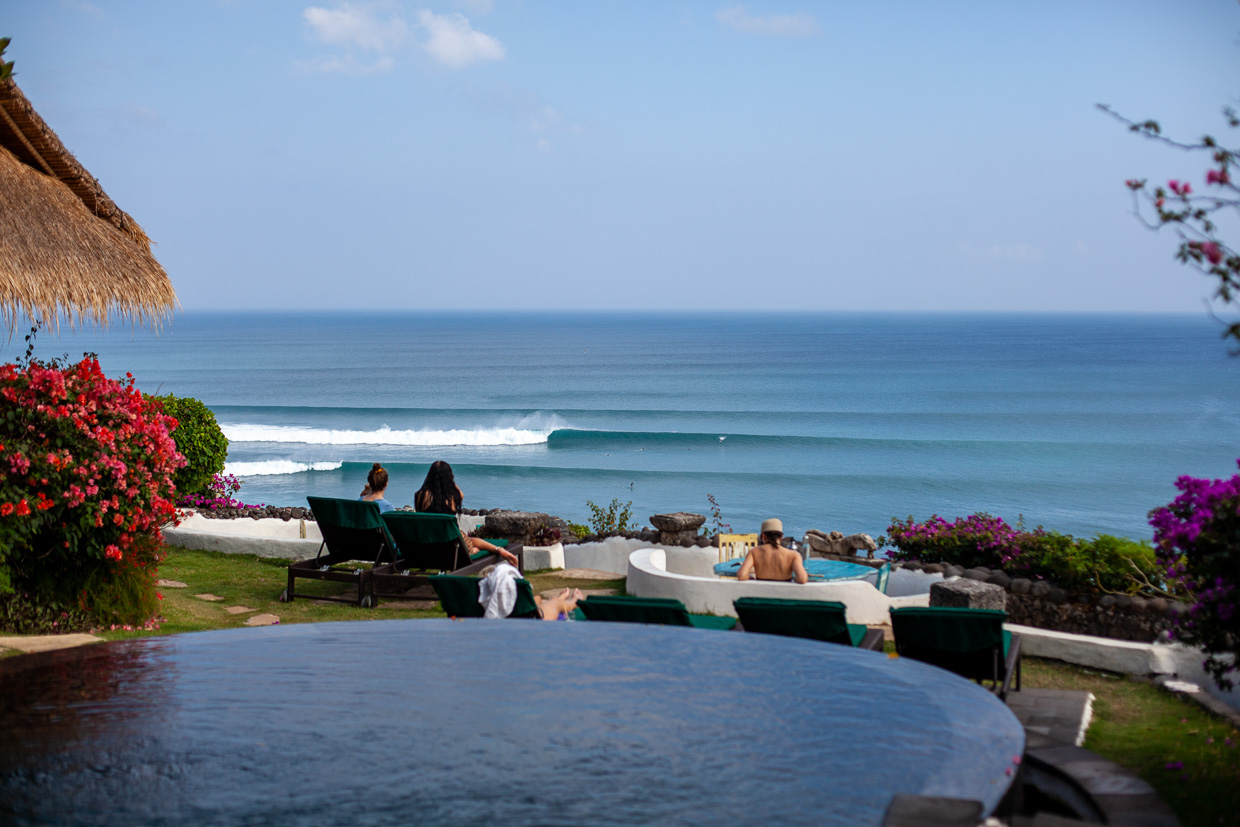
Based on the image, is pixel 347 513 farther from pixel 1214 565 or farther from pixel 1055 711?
pixel 1214 565

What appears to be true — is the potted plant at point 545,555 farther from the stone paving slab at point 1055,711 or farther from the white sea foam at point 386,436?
the white sea foam at point 386,436

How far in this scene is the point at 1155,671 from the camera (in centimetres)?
644

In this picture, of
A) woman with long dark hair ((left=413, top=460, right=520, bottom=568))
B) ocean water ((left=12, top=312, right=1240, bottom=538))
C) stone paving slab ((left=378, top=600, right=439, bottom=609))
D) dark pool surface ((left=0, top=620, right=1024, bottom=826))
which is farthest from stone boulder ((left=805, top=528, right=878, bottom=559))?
ocean water ((left=12, top=312, right=1240, bottom=538))

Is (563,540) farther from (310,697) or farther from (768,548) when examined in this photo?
(310,697)

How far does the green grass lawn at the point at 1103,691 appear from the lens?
417cm

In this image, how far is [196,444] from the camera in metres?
13.0

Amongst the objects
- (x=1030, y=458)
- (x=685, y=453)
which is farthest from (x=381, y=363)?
(x=1030, y=458)

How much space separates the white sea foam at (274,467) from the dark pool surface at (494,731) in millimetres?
28452

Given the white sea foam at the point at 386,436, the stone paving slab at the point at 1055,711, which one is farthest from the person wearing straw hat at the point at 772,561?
the white sea foam at the point at 386,436

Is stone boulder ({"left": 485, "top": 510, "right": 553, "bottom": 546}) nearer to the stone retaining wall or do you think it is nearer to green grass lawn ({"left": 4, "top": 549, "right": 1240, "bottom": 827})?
green grass lawn ({"left": 4, "top": 549, "right": 1240, "bottom": 827})

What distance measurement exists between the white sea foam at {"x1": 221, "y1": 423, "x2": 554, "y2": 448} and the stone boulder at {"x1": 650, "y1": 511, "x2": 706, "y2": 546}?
94.9 ft

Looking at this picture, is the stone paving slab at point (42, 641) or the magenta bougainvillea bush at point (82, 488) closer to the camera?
the stone paving slab at point (42, 641)

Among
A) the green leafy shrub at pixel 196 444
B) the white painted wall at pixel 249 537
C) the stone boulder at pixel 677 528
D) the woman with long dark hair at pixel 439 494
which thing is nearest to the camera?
the woman with long dark hair at pixel 439 494

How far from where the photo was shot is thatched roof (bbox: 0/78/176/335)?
7.23 meters
